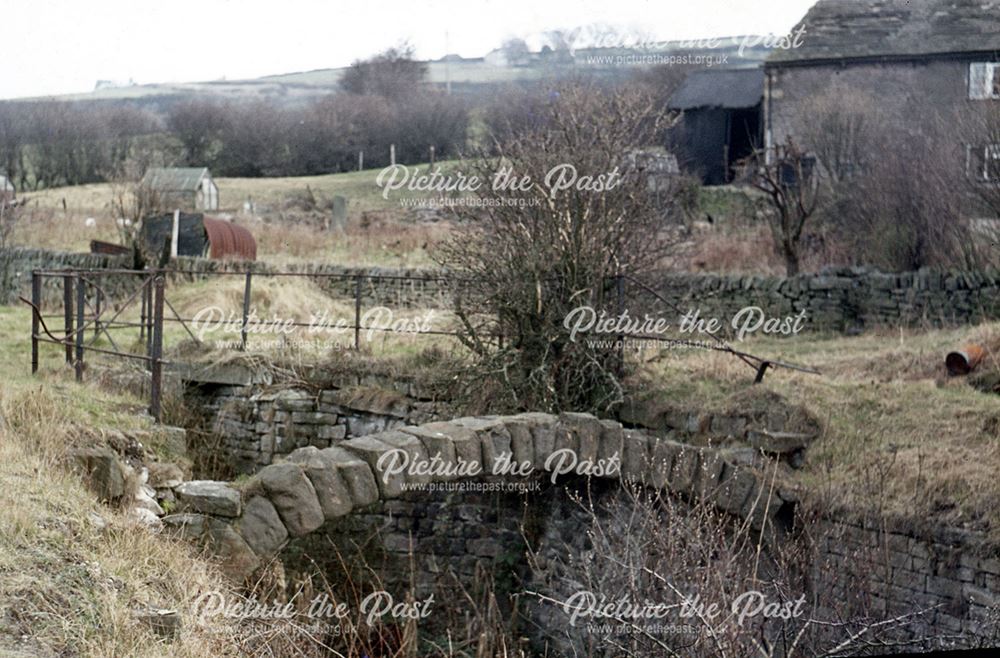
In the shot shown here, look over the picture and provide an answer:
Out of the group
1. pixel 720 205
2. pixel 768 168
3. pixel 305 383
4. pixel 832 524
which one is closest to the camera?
pixel 832 524

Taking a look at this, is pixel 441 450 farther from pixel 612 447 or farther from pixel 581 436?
pixel 612 447

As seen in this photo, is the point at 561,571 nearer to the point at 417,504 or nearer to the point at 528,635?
the point at 528,635

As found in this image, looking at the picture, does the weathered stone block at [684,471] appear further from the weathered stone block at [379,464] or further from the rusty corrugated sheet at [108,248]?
the rusty corrugated sheet at [108,248]

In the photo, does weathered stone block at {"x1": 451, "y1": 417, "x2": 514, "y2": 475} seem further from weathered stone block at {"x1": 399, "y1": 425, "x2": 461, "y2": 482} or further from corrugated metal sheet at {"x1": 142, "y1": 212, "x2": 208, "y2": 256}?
corrugated metal sheet at {"x1": 142, "y1": 212, "x2": 208, "y2": 256}

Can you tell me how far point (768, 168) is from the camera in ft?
37.8

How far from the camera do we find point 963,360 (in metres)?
7.47

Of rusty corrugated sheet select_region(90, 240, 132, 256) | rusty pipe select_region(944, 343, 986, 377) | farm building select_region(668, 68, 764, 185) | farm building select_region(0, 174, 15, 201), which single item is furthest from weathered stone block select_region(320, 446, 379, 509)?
farm building select_region(668, 68, 764, 185)

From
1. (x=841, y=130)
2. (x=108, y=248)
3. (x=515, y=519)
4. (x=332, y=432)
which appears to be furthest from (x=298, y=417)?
(x=841, y=130)

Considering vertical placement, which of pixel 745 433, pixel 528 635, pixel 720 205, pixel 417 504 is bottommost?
pixel 528 635

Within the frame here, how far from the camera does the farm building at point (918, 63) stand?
7645 mm

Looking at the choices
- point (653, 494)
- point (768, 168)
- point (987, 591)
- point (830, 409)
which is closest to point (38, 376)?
point (653, 494)

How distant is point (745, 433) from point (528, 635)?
1866 mm

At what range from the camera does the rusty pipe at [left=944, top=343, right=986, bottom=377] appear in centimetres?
746

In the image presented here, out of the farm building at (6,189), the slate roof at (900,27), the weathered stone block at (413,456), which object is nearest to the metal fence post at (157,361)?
the farm building at (6,189)
